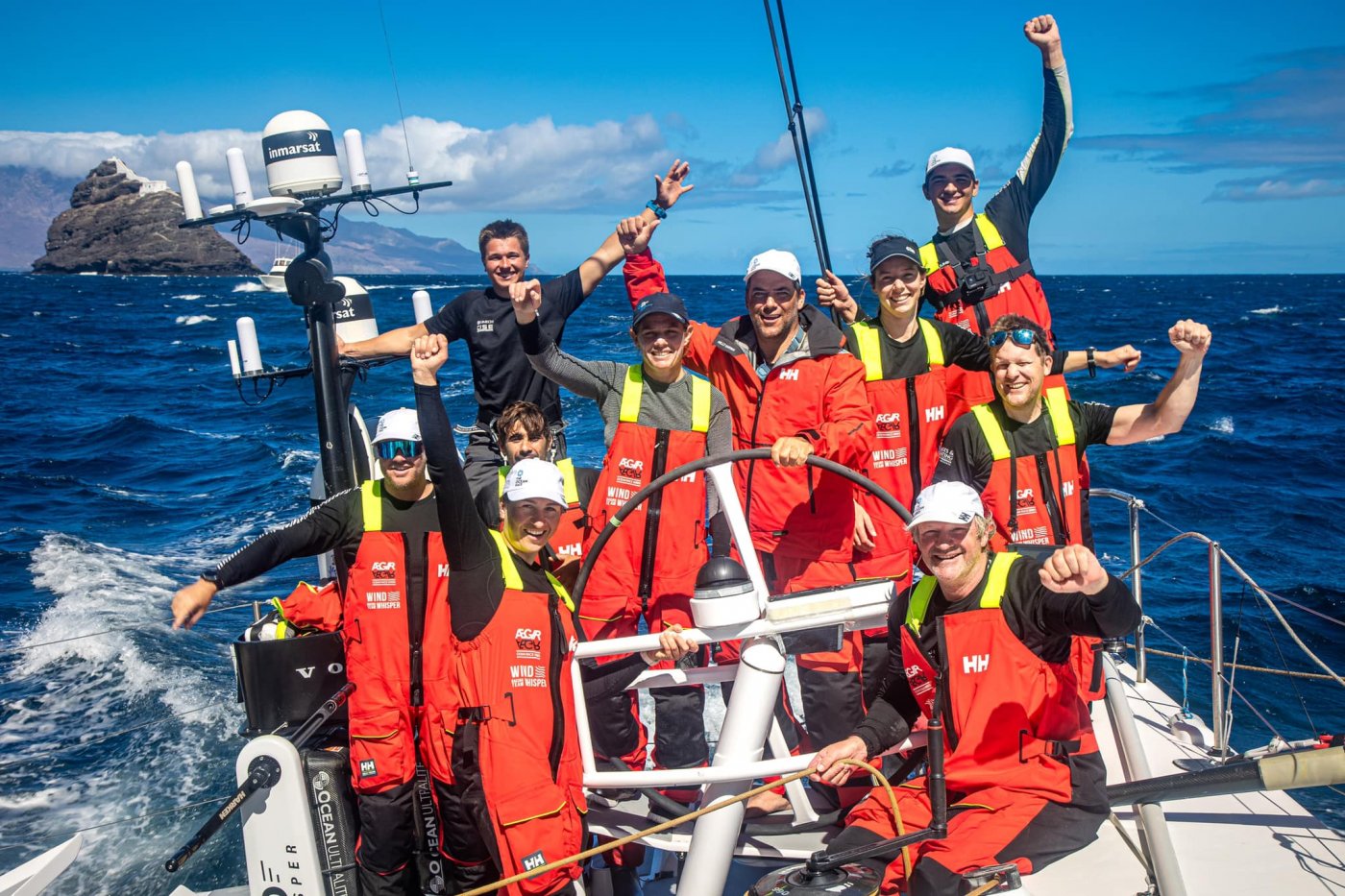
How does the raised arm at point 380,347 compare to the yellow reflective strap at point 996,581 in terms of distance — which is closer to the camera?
the yellow reflective strap at point 996,581

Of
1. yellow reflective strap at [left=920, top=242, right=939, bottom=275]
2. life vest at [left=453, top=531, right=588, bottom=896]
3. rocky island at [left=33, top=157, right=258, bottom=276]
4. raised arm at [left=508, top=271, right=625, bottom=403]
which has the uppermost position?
rocky island at [left=33, top=157, right=258, bottom=276]

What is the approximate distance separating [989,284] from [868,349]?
0.73 meters

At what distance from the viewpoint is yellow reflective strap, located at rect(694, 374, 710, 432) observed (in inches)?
149

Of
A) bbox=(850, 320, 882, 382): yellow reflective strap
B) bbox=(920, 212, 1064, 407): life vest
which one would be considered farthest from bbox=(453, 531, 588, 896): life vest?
bbox=(920, 212, 1064, 407): life vest

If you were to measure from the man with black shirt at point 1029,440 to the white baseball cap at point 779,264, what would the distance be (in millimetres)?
720

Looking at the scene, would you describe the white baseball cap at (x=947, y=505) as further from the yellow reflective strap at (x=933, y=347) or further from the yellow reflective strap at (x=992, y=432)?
the yellow reflective strap at (x=933, y=347)

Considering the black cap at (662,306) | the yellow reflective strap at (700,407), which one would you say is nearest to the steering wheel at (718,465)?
the yellow reflective strap at (700,407)

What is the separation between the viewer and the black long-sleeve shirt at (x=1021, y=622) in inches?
102

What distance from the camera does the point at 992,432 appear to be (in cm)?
366

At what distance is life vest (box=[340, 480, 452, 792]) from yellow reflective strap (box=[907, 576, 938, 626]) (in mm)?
1506

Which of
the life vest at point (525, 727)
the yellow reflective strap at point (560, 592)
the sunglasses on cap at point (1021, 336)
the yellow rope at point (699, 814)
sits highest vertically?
the sunglasses on cap at point (1021, 336)

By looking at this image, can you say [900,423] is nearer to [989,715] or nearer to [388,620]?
[989,715]

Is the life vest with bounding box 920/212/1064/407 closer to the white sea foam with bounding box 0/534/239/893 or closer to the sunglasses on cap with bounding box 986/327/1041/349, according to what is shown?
the sunglasses on cap with bounding box 986/327/1041/349

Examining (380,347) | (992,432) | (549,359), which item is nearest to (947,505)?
(992,432)
